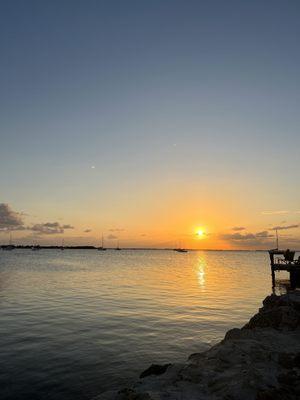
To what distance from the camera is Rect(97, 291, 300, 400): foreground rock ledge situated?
34.6 feet

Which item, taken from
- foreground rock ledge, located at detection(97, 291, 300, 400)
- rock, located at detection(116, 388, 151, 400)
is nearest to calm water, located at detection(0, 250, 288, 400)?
A: foreground rock ledge, located at detection(97, 291, 300, 400)

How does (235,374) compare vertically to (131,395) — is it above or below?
above

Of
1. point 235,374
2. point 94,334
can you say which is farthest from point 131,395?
point 94,334

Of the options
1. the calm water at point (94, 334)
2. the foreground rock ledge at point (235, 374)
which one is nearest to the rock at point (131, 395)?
the foreground rock ledge at point (235, 374)

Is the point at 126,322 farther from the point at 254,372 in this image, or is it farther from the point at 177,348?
the point at 254,372

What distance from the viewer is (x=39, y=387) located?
52.3ft

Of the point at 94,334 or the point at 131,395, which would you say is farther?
the point at 94,334

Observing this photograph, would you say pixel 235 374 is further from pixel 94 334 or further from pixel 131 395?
pixel 94 334

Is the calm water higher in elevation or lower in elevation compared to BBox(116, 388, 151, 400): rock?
lower

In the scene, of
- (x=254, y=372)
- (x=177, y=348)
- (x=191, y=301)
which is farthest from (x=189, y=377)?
(x=191, y=301)

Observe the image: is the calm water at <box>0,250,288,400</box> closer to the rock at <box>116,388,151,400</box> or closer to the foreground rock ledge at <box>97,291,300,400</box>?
the foreground rock ledge at <box>97,291,300,400</box>

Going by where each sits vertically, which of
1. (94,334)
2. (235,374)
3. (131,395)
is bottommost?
(94,334)

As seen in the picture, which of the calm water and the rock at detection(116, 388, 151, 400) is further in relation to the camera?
the calm water

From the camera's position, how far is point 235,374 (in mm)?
11906
